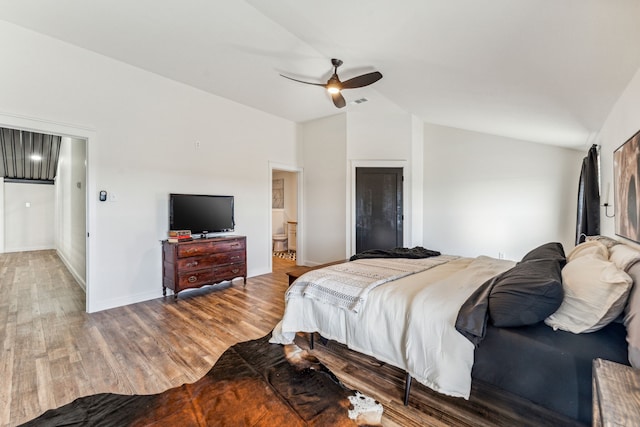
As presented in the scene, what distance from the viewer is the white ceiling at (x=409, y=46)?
1748 mm

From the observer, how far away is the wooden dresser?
3.68 metres

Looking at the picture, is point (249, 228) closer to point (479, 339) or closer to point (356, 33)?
point (356, 33)

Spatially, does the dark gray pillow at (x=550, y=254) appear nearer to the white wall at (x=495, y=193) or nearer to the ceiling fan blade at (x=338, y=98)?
the white wall at (x=495, y=193)

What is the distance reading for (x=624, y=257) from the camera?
162 centimetres

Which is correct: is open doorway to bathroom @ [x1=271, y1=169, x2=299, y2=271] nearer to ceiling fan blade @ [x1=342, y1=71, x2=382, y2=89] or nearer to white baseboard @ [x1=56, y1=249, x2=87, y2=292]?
white baseboard @ [x1=56, y1=249, x2=87, y2=292]

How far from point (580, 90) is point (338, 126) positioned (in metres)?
3.59

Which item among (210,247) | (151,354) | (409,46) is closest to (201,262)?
(210,247)

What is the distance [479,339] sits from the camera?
1.44m

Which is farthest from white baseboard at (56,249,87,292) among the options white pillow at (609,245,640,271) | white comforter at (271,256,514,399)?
white pillow at (609,245,640,271)

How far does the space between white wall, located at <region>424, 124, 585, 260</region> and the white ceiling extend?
443 millimetres

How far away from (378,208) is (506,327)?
3797mm

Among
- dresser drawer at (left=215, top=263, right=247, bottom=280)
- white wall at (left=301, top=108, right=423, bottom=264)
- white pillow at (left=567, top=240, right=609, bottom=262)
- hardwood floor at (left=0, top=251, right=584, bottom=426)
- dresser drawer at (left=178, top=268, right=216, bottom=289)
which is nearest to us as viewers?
hardwood floor at (left=0, top=251, right=584, bottom=426)

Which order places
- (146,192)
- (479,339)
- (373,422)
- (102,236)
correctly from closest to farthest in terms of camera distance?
(373,422), (479,339), (102,236), (146,192)

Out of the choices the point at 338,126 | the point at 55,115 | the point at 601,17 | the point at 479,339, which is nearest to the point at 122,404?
the point at 479,339
